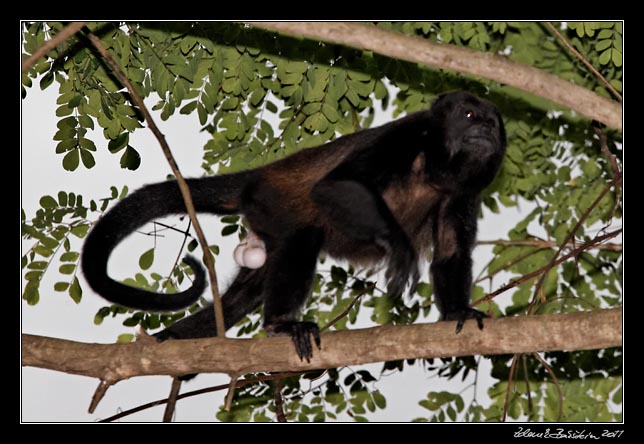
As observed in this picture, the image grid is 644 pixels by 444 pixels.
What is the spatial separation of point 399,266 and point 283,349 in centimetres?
95

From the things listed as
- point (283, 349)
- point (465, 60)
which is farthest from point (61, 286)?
point (465, 60)

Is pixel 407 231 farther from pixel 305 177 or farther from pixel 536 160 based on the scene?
pixel 536 160

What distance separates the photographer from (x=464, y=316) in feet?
13.1

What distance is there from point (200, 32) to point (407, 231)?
174 cm

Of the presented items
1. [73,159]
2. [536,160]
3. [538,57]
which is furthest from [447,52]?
[536,160]

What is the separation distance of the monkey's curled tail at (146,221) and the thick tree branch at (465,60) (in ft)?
7.11

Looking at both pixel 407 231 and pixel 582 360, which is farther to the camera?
pixel 582 360

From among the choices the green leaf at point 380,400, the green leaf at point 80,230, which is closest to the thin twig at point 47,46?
the green leaf at point 80,230

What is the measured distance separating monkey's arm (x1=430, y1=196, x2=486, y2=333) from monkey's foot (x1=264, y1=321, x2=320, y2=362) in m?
0.83

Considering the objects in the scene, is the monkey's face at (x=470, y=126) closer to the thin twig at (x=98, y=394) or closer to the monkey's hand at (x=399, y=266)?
the monkey's hand at (x=399, y=266)

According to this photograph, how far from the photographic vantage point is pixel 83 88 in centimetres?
466

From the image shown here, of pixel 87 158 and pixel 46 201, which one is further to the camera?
pixel 46 201

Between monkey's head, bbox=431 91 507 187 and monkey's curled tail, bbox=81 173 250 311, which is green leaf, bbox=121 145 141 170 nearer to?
monkey's curled tail, bbox=81 173 250 311

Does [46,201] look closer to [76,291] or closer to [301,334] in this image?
[76,291]
